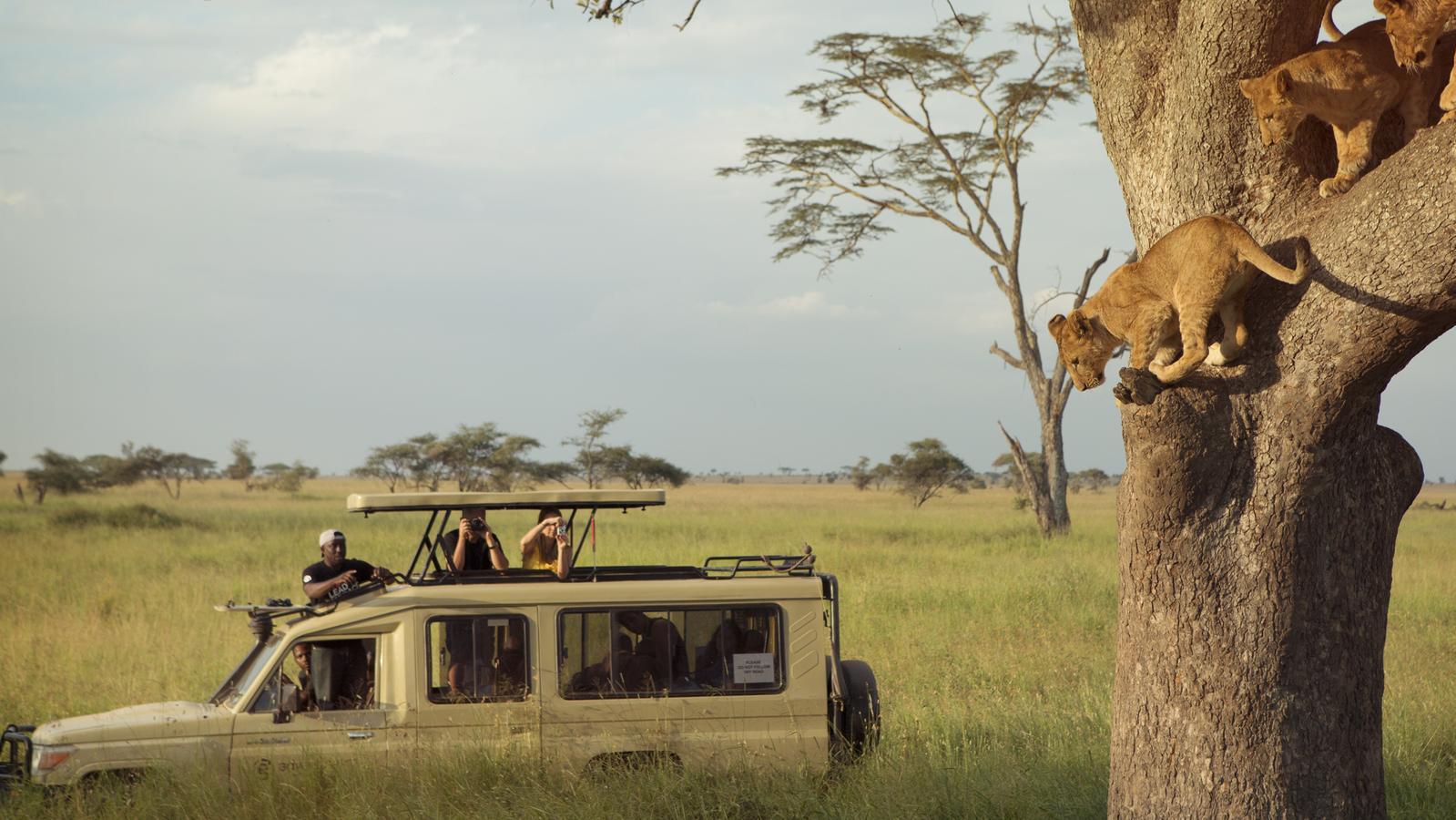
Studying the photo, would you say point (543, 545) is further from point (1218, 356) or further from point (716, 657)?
point (1218, 356)

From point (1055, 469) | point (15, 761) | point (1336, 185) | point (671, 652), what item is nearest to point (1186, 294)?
point (1336, 185)

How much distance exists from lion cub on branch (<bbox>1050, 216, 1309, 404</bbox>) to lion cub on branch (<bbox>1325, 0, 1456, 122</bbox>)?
2.42 ft

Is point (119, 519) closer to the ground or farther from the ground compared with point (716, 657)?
farther from the ground

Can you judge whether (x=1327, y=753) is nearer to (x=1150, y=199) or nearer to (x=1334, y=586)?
(x=1334, y=586)

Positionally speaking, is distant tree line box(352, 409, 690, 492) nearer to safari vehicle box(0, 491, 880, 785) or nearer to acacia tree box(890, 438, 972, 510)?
acacia tree box(890, 438, 972, 510)

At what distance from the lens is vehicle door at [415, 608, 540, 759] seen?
6586 mm

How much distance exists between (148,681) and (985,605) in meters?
8.97

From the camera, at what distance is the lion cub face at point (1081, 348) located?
18.0 ft

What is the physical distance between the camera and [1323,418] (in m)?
4.74

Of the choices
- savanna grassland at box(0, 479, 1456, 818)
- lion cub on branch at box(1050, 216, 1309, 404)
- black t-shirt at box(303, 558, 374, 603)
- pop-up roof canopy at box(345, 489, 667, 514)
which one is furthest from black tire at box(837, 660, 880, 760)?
black t-shirt at box(303, 558, 374, 603)

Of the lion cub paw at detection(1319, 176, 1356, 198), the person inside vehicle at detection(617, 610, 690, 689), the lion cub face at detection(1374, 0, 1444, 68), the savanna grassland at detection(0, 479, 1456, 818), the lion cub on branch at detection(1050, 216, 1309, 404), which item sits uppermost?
the lion cub face at detection(1374, 0, 1444, 68)

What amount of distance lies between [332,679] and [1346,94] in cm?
553

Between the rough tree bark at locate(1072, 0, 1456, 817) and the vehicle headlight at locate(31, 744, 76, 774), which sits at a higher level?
the rough tree bark at locate(1072, 0, 1456, 817)

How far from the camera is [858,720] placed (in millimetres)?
7008
